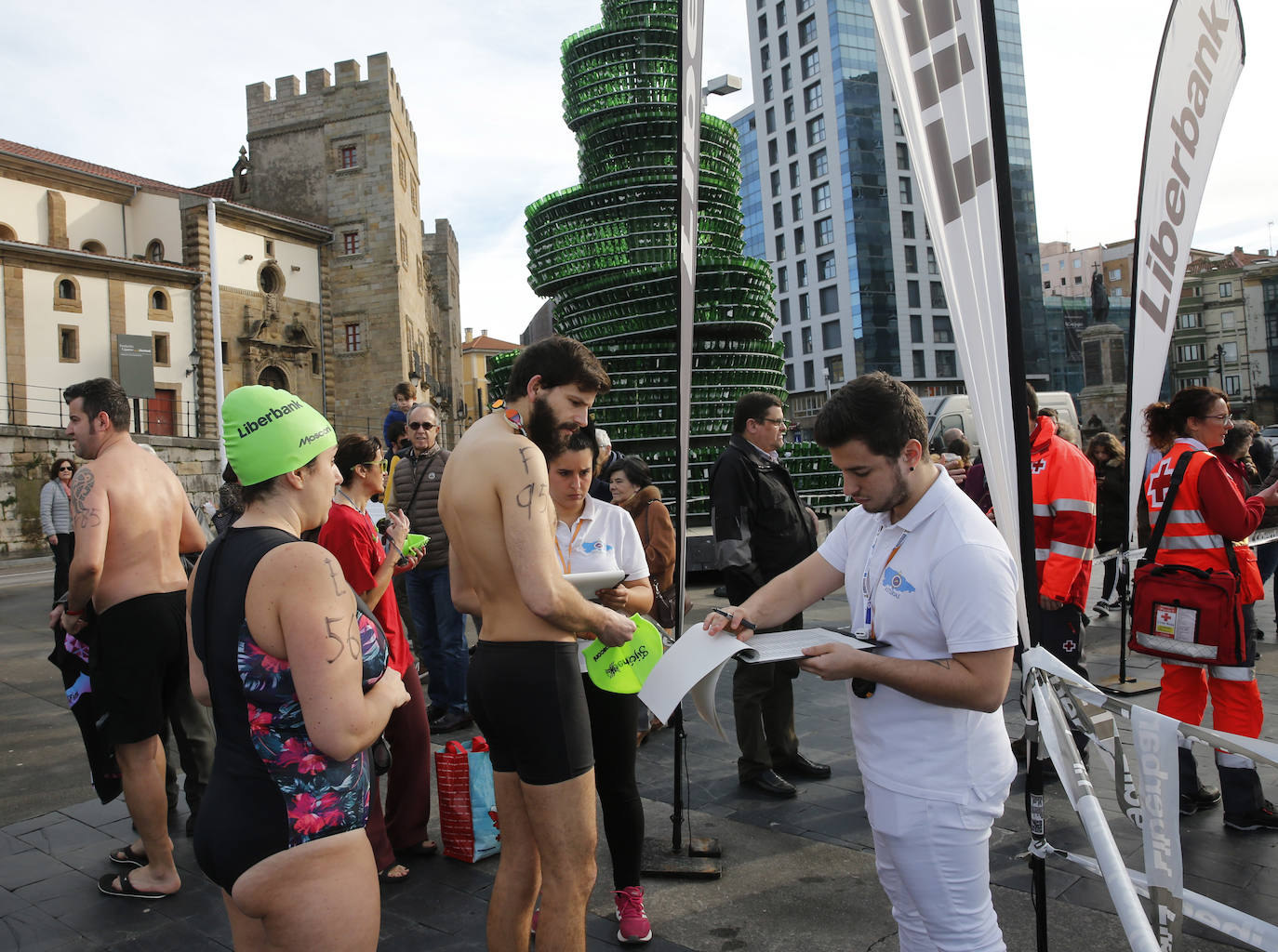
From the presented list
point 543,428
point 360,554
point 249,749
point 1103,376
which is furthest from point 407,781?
point 1103,376

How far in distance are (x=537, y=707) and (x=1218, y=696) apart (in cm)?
Answer: 330

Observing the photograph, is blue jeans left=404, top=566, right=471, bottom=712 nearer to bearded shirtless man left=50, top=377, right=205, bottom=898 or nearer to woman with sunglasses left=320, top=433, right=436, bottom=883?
woman with sunglasses left=320, top=433, right=436, bottom=883

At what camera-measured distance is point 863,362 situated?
65562mm

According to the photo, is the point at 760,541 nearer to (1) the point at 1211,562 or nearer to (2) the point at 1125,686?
(1) the point at 1211,562

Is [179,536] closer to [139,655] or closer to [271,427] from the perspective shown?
[139,655]

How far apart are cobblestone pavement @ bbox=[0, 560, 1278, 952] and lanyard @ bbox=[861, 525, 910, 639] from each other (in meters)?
1.43

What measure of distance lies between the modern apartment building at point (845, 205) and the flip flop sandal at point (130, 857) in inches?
2433

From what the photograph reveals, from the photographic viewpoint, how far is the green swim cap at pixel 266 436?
1897mm

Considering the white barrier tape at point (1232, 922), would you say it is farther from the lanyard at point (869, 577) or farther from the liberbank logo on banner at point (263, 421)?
the liberbank logo on banner at point (263, 421)

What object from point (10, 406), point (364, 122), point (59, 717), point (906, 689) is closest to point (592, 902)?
point (906, 689)

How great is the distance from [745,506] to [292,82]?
166ft

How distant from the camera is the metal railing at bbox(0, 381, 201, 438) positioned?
31766 millimetres

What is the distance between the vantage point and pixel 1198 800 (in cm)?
402

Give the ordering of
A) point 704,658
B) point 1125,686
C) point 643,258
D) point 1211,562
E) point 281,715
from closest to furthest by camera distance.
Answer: point 281,715, point 704,658, point 1211,562, point 1125,686, point 643,258
